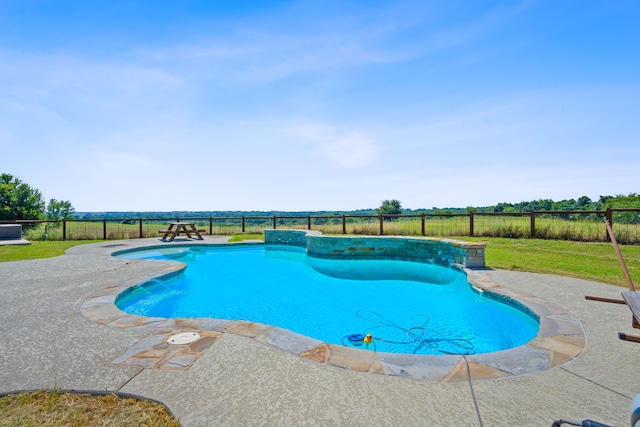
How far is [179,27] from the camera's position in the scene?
6922mm

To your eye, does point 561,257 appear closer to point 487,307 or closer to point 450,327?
point 487,307

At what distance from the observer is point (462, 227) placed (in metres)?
12.2

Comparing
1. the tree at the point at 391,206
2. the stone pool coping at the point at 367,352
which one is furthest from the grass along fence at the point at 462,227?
the tree at the point at 391,206

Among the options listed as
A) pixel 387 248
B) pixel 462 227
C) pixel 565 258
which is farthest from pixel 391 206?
pixel 565 258

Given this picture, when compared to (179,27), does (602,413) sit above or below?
below

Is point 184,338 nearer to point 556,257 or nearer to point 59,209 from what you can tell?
point 556,257

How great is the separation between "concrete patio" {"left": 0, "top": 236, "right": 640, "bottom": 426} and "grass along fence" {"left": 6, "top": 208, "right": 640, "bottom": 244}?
351 inches

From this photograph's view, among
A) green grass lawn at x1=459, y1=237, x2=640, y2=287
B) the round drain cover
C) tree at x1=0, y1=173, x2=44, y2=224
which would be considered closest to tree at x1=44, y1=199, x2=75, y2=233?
tree at x1=0, y1=173, x2=44, y2=224

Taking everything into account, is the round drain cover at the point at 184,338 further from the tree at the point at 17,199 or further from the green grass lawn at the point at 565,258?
the tree at the point at 17,199

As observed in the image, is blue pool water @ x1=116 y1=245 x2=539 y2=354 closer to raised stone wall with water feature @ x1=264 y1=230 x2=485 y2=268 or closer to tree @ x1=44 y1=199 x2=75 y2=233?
raised stone wall with water feature @ x1=264 y1=230 x2=485 y2=268

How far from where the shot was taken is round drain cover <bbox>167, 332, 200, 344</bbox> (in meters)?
2.81

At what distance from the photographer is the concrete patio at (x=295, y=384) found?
174 cm

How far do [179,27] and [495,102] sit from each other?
28.3 ft

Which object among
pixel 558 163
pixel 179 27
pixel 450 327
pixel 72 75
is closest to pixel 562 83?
pixel 558 163
